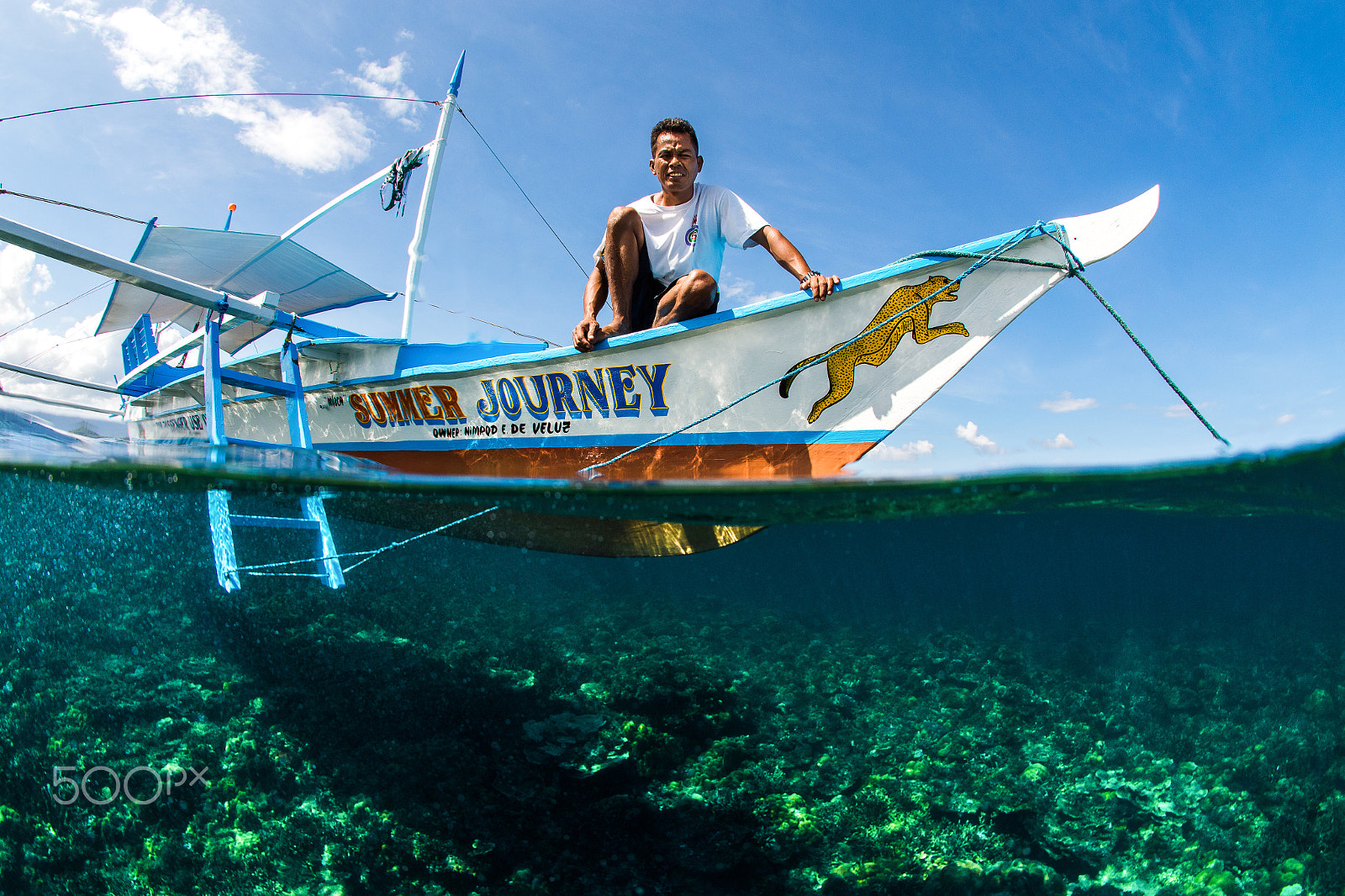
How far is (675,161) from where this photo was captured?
3895 mm

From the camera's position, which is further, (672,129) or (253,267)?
(253,267)

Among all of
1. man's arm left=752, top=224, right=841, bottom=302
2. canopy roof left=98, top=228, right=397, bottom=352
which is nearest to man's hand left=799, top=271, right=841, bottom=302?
man's arm left=752, top=224, right=841, bottom=302

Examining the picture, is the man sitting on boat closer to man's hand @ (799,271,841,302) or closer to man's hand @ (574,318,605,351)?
man's hand @ (574,318,605,351)

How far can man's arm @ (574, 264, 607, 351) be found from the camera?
3754 millimetres

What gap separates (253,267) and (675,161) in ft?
16.3

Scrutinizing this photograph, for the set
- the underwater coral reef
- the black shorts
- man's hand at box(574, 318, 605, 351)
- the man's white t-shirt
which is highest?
the man's white t-shirt

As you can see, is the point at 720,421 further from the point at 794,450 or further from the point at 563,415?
the point at 563,415

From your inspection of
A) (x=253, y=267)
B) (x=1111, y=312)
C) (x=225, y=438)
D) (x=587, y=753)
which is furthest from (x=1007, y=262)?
(x=253, y=267)

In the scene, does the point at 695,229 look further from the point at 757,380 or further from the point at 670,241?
the point at 757,380

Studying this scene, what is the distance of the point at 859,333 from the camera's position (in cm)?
348

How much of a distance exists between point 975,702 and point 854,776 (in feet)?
9.78

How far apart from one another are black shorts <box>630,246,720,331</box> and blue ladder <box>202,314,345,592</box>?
9.26 ft

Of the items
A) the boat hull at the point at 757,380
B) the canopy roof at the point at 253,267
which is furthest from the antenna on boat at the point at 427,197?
the boat hull at the point at 757,380

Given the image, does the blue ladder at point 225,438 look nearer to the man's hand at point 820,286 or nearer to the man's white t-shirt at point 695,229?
the man's white t-shirt at point 695,229
